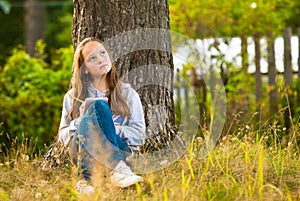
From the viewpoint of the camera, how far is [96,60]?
4281mm

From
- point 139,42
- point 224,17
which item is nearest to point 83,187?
point 139,42

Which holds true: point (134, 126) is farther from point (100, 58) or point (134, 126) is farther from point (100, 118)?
point (100, 58)

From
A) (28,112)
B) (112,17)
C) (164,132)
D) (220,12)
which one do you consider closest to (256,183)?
(164,132)

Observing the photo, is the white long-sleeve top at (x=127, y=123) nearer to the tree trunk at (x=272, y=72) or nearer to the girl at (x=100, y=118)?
the girl at (x=100, y=118)

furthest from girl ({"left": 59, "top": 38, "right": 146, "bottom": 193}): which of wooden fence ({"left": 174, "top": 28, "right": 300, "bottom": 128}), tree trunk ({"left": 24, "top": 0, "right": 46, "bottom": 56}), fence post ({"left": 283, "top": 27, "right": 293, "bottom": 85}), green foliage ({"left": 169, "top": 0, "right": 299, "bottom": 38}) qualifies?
tree trunk ({"left": 24, "top": 0, "right": 46, "bottom": 56})

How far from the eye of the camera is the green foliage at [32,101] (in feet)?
23.3

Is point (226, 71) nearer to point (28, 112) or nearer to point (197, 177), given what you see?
point (28, 112)

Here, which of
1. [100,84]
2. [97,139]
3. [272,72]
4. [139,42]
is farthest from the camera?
[272,72]

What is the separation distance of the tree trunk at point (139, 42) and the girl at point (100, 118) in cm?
20

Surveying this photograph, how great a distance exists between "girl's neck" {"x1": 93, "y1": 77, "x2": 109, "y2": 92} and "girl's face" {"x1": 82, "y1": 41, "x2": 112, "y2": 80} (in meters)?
0.03

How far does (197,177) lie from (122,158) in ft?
1.50

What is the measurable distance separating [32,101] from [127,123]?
123 inches

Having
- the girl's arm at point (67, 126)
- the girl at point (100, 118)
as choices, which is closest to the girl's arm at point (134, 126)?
the girl at point (100, 118)

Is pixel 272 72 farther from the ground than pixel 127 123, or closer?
farther from the ground
